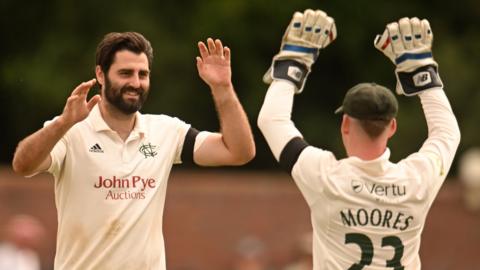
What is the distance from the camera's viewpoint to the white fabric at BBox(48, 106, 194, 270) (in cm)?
880

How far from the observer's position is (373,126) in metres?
7.86

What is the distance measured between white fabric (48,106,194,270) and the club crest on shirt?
2cm

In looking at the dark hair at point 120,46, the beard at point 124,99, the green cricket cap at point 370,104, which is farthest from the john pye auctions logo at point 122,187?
the green cricket cap at point 370,104

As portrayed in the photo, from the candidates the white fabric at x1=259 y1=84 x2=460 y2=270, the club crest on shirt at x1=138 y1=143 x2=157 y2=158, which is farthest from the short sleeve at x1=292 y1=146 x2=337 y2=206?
the club crest on shirt at x1=138 y1=143 x2=157 y2=158

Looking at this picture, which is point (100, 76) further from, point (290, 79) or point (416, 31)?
point (416, 31)

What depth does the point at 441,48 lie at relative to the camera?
1041 inches

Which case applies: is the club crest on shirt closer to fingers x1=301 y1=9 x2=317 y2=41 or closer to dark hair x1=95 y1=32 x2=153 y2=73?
dark hair x1=95 y1=32 x2=153 y2=73

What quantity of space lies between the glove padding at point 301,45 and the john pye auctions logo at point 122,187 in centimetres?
120

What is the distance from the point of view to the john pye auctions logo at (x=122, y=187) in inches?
347

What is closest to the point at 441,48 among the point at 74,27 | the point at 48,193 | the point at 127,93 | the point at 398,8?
the point at 398,8

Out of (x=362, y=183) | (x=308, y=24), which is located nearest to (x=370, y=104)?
(x=362, y=183)

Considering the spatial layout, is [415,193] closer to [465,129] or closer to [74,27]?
[465,129]

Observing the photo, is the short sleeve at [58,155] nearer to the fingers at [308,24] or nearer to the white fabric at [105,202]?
the white fabric at [105,202]

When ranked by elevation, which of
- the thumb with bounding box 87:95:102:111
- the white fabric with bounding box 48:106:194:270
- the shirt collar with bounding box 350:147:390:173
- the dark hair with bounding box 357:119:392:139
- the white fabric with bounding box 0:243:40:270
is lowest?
the white fabric with bounding box 0:243:40:270
